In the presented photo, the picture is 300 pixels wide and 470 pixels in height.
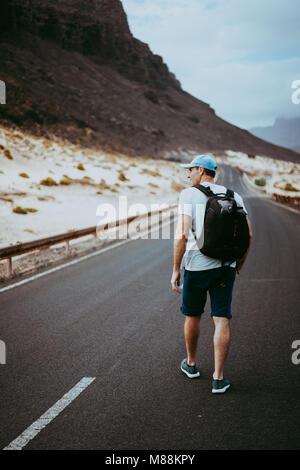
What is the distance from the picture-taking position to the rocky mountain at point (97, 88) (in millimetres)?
71312

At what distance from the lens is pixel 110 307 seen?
681 cm

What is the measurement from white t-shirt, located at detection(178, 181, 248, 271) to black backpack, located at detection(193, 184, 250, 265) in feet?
0.18

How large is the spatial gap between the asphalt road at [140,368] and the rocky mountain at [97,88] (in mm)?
53869

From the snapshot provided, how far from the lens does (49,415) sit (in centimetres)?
373

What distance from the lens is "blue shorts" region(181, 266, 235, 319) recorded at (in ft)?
13.4

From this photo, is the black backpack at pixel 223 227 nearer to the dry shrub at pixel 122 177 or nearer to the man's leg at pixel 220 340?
the man's leg at pixel 220 340

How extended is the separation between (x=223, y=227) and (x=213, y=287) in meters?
0.58

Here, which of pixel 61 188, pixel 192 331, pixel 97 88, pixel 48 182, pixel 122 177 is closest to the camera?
pixel 192 331
